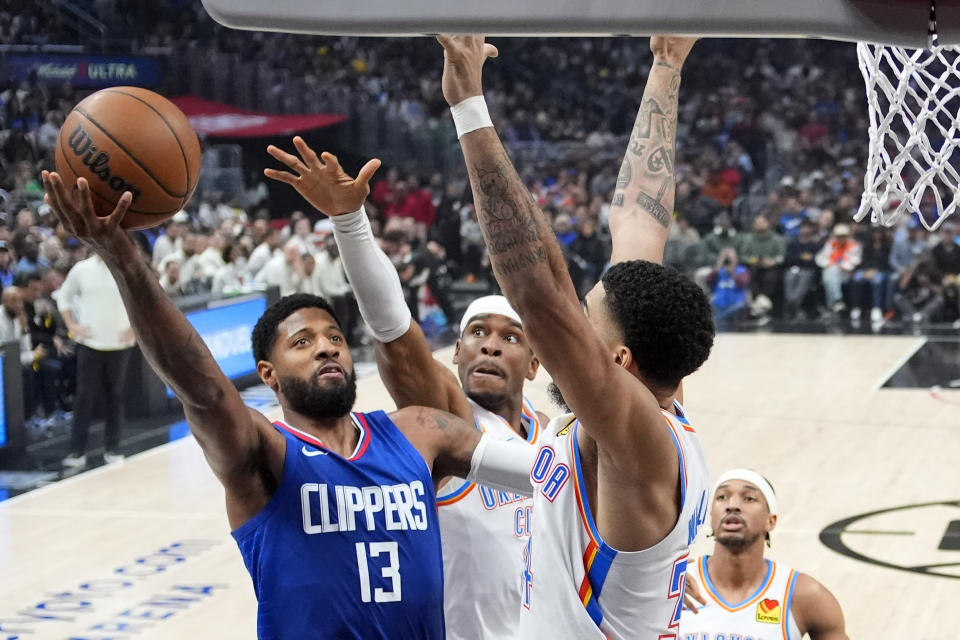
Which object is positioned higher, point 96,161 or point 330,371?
point 96,161

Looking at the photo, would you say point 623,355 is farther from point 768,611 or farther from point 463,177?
point 463,177

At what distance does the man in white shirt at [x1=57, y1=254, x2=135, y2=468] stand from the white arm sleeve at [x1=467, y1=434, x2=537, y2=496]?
6452mm

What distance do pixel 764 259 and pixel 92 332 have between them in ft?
33.0

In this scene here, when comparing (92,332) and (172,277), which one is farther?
(172,277)

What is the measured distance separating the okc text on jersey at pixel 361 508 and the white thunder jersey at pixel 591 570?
0.58m

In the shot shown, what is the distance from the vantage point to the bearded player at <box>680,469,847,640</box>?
4590 mm

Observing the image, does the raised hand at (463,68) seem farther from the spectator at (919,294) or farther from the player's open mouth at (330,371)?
the spectator at (919,294)

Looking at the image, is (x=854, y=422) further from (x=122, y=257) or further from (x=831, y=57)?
(x=831, y=57)

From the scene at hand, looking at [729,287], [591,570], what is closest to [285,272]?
[729,287]

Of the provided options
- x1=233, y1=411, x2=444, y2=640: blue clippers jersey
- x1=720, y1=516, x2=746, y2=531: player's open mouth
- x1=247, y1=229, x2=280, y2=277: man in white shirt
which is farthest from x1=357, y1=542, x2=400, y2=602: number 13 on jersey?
x1=247, y1=229, x2=280, y2=277: man in white shirt

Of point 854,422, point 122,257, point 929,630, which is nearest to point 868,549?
point 929,630

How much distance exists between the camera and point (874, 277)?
646 inches

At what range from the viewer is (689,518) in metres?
2.58

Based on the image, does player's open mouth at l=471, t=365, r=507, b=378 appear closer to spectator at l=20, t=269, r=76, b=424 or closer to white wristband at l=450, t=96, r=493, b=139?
white wristband at l=450, t=96, r=493, b=139
